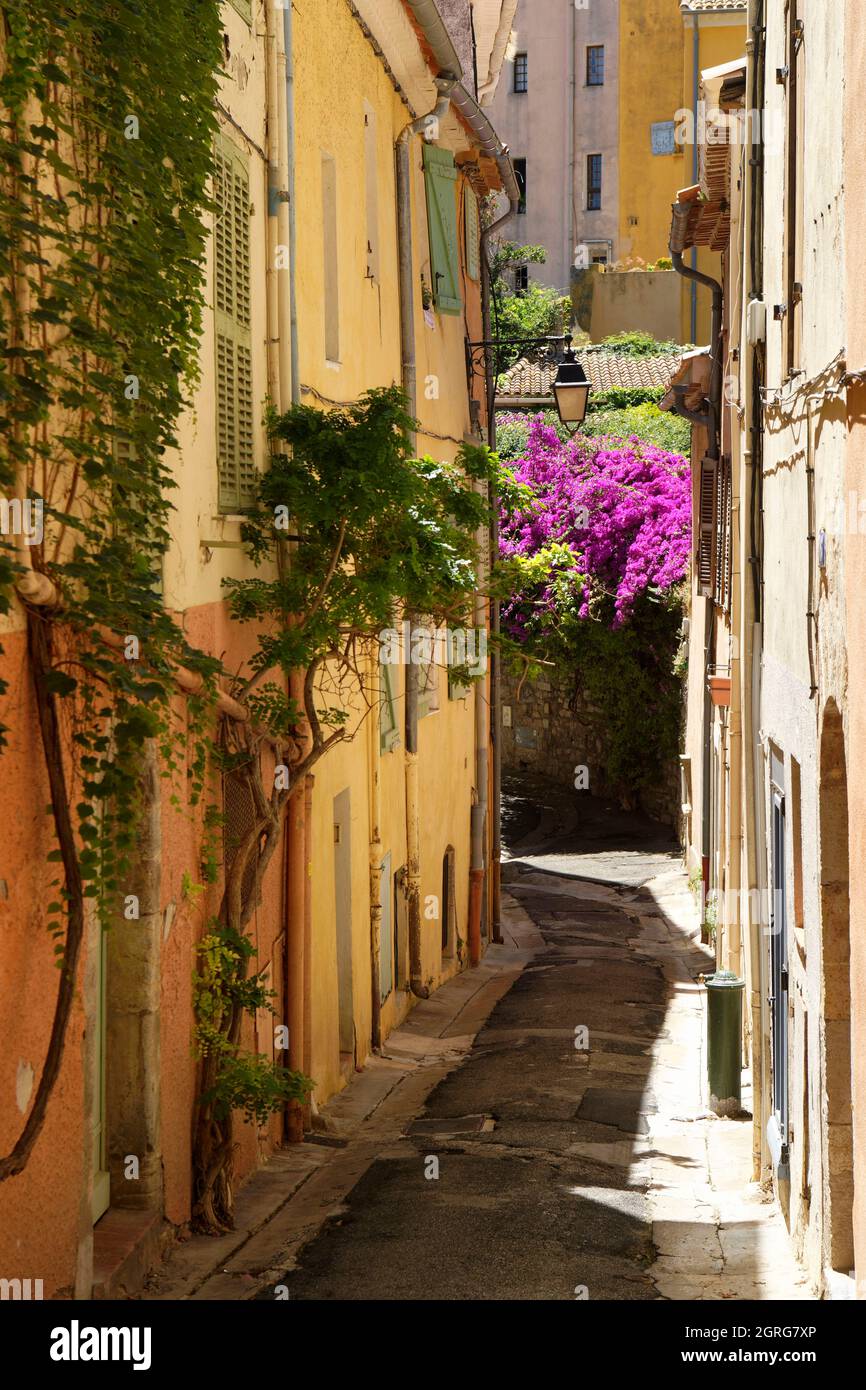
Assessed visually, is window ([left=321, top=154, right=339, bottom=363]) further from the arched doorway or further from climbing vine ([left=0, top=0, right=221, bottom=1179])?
the arched doorway

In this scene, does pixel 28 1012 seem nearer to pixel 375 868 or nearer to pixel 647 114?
pixel 375 868

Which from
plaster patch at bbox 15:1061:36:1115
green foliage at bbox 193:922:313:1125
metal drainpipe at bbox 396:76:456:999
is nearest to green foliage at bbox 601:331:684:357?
metal drainpipe at bbox 396:76:456:999

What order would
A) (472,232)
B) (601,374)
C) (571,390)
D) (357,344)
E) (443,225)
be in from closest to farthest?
(357,344) → (571,390) → (443,225) → (472,232) → (601,374)

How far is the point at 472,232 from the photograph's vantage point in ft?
59.0

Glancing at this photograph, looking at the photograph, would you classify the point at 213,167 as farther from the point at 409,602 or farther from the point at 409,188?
the point at 409,188

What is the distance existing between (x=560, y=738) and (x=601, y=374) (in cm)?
1228

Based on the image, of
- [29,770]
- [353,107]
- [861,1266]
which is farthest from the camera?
[353,107]

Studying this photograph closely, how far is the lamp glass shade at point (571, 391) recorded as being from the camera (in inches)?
566

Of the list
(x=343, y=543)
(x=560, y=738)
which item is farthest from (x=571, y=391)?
(x=560, y=738)

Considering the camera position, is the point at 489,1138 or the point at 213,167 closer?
the point at 213,167

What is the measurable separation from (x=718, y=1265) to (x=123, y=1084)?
273 cm

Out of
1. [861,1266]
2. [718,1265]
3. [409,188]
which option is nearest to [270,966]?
[718,1265]

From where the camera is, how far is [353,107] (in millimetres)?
11312

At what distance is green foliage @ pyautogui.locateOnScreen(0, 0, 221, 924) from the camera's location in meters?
5.03
